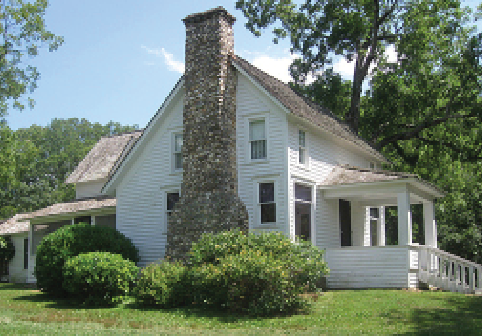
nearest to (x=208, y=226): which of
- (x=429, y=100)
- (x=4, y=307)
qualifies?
(x=4, y=307)

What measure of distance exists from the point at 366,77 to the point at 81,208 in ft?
60.1

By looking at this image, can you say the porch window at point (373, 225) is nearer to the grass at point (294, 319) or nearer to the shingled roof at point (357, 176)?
the shingled roof at point (357, 176)

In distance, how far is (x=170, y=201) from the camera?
Result: 2080 cm

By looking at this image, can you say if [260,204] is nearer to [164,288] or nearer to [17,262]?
[164,288]

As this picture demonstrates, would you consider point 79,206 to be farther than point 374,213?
No

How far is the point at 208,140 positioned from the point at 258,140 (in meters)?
1.78

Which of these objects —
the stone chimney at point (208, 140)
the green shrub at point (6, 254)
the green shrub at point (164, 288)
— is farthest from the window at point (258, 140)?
the green shrub at point (6, 254)

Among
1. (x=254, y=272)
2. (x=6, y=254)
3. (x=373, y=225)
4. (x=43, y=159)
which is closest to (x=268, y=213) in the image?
(x=254, y=272)

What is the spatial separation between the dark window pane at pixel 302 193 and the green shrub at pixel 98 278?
20.7 ft

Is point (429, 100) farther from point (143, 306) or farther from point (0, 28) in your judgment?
point (0, 28)

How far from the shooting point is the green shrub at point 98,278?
15188mm

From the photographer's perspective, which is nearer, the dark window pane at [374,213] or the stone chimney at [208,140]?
the stone chimney at [208,140]

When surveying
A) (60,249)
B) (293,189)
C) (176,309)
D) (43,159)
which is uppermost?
(43,159)

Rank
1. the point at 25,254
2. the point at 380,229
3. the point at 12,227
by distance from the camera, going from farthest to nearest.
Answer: the point at 12,227, the point at 25,254, the point at 380,229
